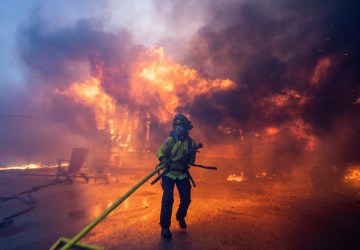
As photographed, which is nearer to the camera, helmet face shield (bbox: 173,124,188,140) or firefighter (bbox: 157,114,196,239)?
firefighter (bbox: 157,114,196,239)

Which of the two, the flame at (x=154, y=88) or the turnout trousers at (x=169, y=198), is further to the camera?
→ the flame at (x=154, y=88)

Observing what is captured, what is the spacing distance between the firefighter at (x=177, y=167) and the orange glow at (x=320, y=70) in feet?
36.9

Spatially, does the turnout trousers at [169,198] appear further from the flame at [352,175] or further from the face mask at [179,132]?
the flame at [352,175]

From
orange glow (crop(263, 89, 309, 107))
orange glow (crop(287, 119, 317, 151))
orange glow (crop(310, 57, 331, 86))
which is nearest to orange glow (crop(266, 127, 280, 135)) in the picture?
orange glow (crop(287, 119, 317, 151))

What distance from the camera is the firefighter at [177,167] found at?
4.31m

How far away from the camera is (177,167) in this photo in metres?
4.51

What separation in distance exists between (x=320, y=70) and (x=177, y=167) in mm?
12161

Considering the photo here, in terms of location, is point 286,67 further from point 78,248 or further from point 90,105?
point 90,105

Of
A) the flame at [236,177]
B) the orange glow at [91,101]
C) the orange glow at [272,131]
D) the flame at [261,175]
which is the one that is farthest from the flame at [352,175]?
the orange glow at [91,101]

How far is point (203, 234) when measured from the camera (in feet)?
13.7

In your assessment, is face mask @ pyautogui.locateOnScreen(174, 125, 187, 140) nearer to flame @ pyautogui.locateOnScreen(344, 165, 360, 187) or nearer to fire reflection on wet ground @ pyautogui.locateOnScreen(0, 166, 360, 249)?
fire reflection on wet ground @ pyautogui.locateOnScreen(0, 166, 360, 249)

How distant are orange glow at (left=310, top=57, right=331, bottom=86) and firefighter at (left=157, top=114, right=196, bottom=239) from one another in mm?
11253

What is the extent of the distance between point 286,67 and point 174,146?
11.6m

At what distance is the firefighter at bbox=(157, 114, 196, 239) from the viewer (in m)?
4.31
